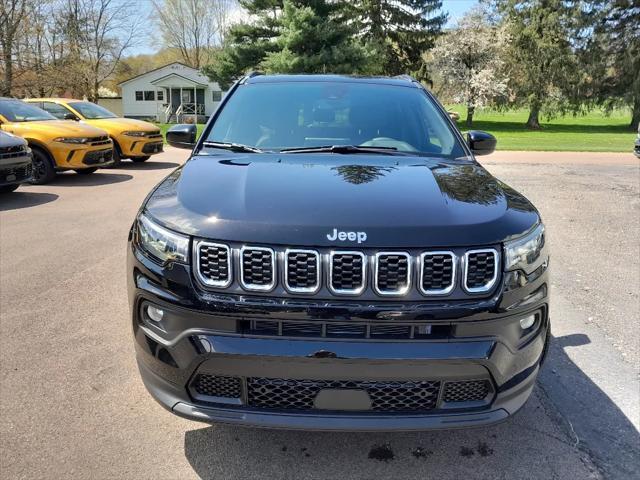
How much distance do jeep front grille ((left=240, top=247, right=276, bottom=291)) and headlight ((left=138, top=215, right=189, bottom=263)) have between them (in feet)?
0.81

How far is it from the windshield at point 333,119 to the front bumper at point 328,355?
143 cm

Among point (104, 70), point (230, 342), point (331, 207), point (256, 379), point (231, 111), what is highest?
point (104, 70)

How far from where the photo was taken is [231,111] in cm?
373

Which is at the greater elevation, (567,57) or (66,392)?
(567,57)

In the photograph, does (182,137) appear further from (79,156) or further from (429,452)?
(79,156)

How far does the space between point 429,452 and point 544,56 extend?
4276cm

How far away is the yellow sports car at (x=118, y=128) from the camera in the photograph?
44.1ft

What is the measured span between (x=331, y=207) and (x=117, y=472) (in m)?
1.56

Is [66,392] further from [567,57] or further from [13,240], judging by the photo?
[567,57]

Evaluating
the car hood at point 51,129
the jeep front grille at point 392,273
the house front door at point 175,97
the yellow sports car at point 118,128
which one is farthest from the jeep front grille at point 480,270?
the house front door at point 175,97

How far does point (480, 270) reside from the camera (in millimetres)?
2133

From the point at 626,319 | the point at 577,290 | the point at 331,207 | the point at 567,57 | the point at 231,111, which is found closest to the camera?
the point at 331,207

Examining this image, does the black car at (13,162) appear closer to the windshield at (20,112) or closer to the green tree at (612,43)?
the windshield at (20,112)

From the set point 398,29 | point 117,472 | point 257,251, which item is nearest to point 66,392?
point 117,472
